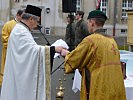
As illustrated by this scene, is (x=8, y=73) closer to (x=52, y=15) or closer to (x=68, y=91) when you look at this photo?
(x=68, y=91)

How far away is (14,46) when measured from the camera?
4750 mm

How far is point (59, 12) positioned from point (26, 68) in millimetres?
27779

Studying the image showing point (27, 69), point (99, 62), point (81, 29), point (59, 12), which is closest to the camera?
point (99, 62)

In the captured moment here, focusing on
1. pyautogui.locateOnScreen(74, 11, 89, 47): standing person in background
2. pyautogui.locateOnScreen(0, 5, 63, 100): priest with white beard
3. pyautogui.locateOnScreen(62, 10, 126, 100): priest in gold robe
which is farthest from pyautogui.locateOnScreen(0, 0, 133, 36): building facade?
pyautogui.locateOnScreen(62, 10, 126, 100): priest in gold robe

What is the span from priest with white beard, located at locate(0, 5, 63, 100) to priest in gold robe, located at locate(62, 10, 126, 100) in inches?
17.8

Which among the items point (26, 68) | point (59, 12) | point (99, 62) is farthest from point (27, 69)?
point (59, 12)

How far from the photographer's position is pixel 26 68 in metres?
4.67

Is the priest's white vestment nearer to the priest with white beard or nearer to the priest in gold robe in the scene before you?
the priest with white beard

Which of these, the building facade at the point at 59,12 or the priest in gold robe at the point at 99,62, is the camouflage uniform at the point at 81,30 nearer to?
the priest in gold robe at the point at 99,62

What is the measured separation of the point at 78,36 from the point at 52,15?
2223 centimetres

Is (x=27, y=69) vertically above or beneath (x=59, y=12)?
beneath

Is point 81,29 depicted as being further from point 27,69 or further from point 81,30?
point 27,69

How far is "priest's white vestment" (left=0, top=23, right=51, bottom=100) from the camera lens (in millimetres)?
4668

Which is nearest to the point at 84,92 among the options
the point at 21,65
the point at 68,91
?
the point at 21,65
